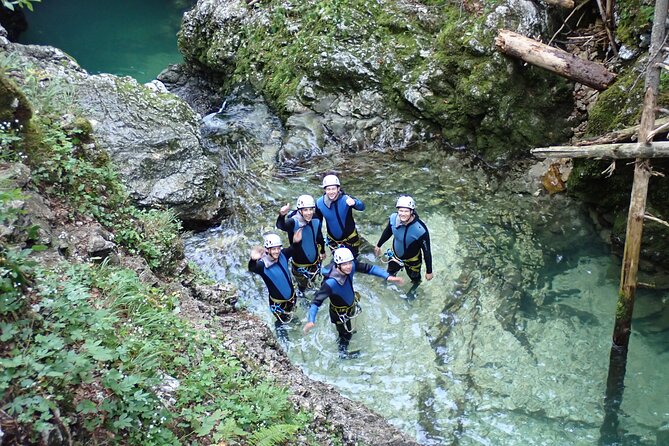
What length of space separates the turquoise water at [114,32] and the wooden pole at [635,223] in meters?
16.8

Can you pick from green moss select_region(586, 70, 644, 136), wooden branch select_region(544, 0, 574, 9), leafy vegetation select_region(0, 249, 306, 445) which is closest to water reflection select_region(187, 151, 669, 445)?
green moss select_region(586, 70, 644, 136)

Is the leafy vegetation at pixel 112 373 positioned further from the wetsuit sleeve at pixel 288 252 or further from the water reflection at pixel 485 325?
the wetsuit sleeve at pixel 288 252

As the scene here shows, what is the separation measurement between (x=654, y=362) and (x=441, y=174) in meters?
5.00

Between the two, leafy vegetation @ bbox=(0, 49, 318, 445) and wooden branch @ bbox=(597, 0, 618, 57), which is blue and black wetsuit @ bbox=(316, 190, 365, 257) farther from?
wooden branch @ bbox=(597, 0, 618, 57)

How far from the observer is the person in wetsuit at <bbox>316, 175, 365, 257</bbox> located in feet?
25.2

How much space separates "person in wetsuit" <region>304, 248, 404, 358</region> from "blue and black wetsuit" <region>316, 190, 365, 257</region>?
1096mm

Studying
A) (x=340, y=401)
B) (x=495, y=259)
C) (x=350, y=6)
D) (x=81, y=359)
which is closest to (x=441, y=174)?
(x=495, y=259)

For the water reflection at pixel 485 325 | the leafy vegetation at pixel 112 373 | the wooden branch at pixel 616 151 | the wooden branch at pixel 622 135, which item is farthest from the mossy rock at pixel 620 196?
the leafy vegetation at pixel 112 373

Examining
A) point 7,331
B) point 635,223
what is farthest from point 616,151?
point 7,331

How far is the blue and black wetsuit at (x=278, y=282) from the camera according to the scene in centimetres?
683

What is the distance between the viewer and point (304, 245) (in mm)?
7691

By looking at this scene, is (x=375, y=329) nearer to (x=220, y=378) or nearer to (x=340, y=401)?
(x=340, y=401)

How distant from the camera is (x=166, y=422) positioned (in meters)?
3.58

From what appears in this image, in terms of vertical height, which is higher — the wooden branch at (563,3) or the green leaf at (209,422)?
the wooden branch at (563,3)
